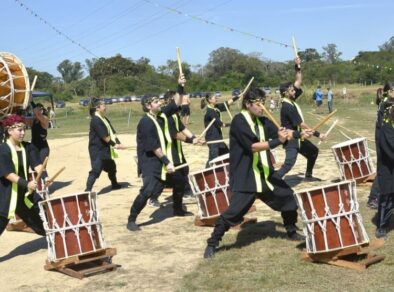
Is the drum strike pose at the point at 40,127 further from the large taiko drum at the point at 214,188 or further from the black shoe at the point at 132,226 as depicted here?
the large taiko drum at the point at 214,188

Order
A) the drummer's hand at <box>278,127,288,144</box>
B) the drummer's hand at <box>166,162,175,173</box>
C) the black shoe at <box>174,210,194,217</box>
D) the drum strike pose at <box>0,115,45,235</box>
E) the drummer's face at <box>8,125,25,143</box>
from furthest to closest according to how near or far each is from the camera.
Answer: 1. the black shoe at <box>174,210,194,217</box>
2. the drummer's hand at <box>166,162,175,173</box>
3. the drummer's face at <box>8,125,25,143</box>
4. the drum strike pose at <box>0,115,45,235</box>
5. the drummer's hand at <box>278,127,288,144</box>

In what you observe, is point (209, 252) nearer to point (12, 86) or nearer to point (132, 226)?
point (132, 226)

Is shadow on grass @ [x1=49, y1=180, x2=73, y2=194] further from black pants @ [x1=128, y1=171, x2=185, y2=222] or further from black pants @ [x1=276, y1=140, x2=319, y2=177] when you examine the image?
black pants @ [x1=276, y1=140, x2=319, y2=177]

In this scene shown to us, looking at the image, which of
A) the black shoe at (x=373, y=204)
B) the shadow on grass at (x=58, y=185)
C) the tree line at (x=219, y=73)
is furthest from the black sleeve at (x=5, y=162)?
the tree line at (x=219, y=73)

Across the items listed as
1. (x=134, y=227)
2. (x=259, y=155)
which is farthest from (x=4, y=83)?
(x=259, y=155)

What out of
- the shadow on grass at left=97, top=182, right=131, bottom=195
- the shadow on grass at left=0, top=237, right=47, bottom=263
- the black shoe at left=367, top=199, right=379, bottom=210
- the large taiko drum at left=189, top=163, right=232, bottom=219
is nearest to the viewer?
the shadow on grass at left=0, top=237, right=47, bottom=263

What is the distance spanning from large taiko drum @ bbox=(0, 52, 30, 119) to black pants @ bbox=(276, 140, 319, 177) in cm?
539

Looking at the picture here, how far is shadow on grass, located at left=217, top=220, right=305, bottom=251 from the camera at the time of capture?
669cm

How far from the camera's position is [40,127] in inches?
396

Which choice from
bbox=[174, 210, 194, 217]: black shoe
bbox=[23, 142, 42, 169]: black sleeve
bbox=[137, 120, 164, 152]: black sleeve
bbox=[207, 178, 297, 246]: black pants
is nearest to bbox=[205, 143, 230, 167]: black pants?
bbox=[174, 210, 194, 217]: black shoe

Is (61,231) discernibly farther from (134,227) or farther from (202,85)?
(202,85)

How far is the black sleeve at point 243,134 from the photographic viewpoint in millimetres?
5969

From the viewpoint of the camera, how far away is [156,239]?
23.5 feet

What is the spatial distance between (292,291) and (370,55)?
56.8 meters
